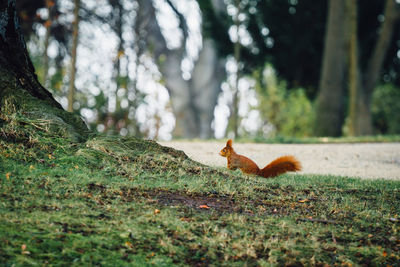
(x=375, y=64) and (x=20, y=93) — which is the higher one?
(x=375, y=64)

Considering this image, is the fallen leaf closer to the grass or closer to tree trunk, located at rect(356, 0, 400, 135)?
the grass

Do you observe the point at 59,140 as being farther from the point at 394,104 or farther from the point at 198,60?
the point at 394,104

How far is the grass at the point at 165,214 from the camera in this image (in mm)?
3229

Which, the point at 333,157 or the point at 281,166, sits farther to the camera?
the point at 333,157

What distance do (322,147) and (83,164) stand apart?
732cm

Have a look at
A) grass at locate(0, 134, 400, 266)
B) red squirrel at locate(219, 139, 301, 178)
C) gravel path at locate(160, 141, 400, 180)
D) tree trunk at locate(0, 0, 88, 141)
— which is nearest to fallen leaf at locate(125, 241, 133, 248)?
grass at locate(0, 134, 400, 266)

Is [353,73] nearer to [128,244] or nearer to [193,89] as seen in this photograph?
[193,89]

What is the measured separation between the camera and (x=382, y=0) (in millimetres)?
21266

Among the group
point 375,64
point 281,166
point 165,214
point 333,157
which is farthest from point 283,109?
point 165,214

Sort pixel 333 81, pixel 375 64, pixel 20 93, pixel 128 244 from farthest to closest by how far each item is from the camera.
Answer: pixel 375 64, pixel 333 81, pixel 20 93, pixel 128 244

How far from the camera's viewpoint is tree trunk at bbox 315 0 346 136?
16641 millimetres

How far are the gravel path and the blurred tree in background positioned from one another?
6.63 meters

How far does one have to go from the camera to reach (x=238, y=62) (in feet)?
56.6

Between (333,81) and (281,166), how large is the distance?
1208 centimetres
